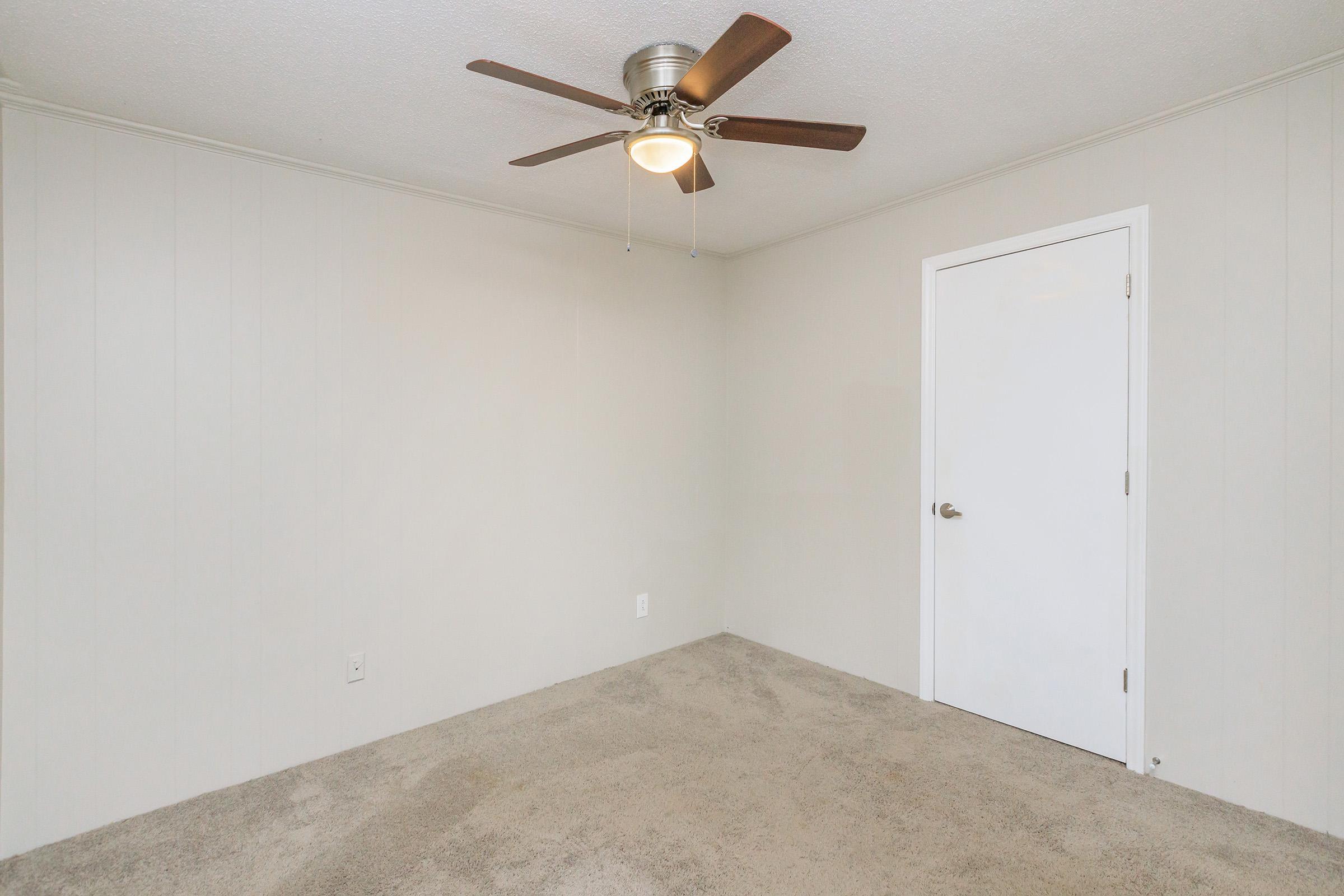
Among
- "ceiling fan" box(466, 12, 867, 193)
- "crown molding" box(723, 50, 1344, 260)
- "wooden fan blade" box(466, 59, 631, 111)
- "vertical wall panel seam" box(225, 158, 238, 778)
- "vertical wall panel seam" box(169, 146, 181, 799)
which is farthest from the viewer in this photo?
"vertical wall panel seam" box(225, 158, 238, 778)

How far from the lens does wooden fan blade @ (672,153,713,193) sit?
7.03ft

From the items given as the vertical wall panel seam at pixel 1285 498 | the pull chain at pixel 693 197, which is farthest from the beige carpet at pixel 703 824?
the pull chain at pixel 693 197

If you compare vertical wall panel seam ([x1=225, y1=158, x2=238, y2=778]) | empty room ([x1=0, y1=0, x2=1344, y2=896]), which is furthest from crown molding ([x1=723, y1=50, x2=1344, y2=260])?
vertical wall panel seam ([x1=225, y1=158, x2=238, y2=778])

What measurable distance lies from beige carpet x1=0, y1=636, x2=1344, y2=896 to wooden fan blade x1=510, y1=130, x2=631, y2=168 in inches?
83.2

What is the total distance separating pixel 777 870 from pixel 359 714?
5.98 ft

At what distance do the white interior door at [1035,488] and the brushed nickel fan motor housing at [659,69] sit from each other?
1.69 m

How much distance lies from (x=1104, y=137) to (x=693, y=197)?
1.61 meters

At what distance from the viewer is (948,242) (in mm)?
2988

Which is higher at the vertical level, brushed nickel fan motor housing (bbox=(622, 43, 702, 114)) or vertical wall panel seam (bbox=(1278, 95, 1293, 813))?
brushed nickel fan motor housing (bbox=(622, 43, 702, 114))

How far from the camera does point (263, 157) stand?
2510mm

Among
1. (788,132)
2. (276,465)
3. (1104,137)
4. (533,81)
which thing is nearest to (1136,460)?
(1104,137)

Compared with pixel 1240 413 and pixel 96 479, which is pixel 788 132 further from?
pixel 96 479

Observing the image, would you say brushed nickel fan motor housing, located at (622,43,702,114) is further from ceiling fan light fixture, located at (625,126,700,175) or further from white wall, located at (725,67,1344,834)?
white wall, located at (725,67,1344,834)

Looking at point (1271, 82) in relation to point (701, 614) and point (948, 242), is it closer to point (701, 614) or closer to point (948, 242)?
point (948, 242)
